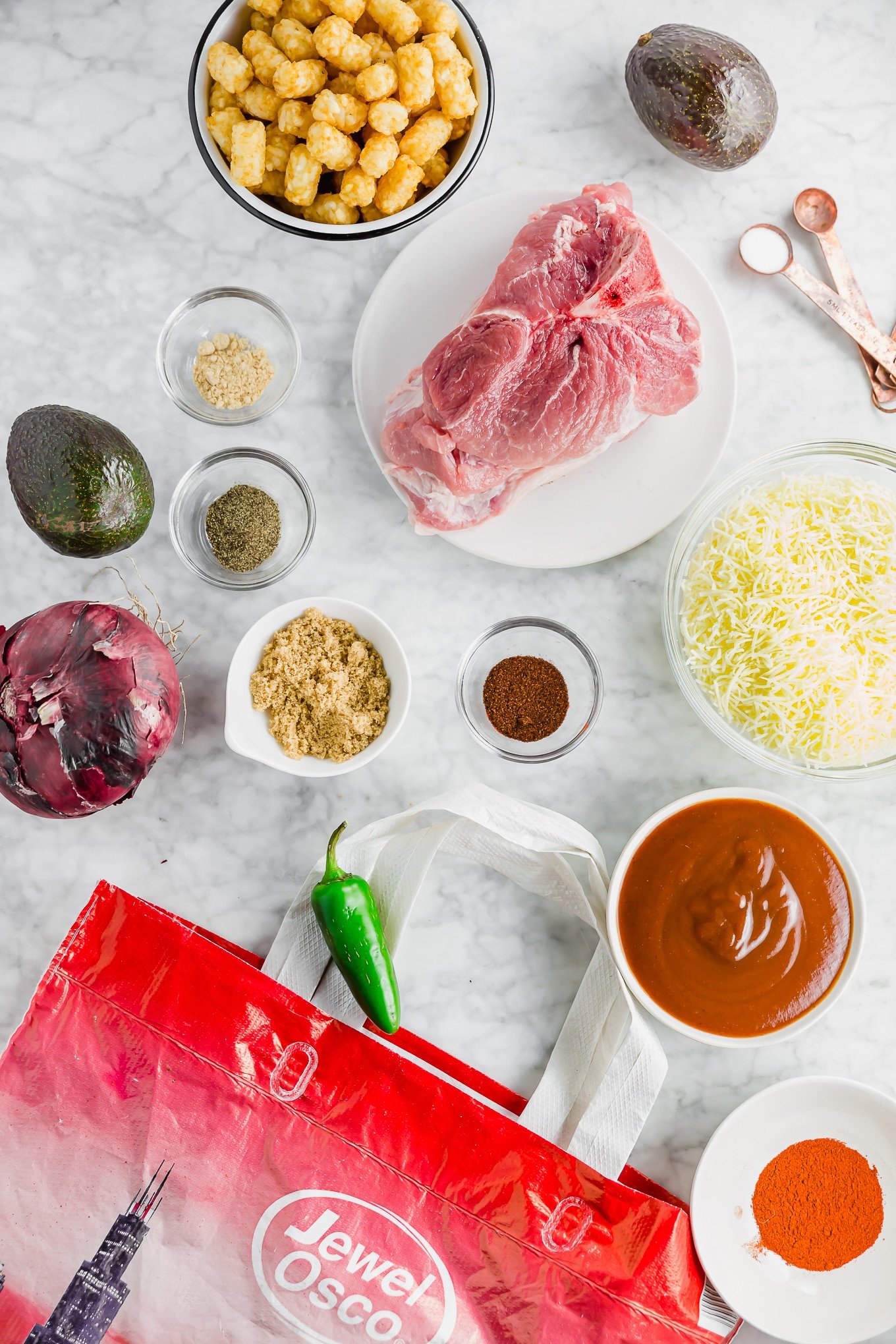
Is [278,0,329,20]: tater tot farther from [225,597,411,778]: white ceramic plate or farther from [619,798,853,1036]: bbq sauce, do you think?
[619,798,853,1036]: bbq sauce

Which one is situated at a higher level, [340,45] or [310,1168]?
[340,45]

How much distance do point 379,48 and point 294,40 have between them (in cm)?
17

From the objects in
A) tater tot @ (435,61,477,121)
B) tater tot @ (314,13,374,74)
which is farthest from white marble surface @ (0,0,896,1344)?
tater tot @ (314,13,374,74)

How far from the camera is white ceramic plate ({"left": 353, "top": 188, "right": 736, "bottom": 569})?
6.40ft

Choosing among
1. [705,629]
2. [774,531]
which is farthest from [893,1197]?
[774,531]

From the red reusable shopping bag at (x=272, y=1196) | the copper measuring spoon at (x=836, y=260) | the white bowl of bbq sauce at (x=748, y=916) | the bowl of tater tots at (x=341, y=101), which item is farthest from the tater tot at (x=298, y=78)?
the red reusable shopping bag at (x=272, y=1196)

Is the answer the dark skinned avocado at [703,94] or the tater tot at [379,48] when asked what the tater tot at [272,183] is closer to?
the tater tot at [379,48]

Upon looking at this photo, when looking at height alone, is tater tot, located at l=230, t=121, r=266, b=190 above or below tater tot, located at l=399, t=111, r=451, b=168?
below

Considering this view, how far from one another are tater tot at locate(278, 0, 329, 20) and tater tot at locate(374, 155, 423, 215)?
31 cm

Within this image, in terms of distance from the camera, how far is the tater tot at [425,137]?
1.81 m

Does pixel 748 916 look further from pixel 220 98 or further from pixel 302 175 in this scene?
pixel 220 98

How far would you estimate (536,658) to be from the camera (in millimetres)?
2025

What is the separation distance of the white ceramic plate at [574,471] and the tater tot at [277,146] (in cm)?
30

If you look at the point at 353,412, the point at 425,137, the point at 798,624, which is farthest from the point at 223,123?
the point at 798,624
